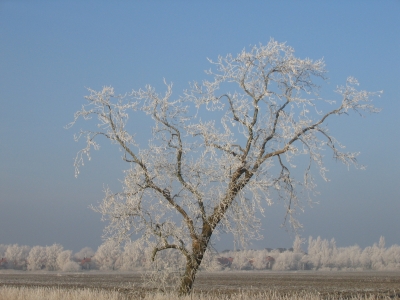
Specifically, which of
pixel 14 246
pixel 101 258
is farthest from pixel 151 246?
pixel 14 246

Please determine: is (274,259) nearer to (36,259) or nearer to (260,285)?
(36,259)

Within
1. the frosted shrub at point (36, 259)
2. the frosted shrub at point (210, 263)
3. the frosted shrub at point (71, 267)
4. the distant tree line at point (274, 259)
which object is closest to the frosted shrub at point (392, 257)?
the distant tree line at point (274, 259)

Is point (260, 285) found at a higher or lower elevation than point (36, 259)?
lower

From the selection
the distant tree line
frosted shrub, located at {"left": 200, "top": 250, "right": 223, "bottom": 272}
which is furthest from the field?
the distant tree line

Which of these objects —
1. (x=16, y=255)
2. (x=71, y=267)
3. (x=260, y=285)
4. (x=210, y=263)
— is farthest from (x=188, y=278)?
(x=16, y=255)

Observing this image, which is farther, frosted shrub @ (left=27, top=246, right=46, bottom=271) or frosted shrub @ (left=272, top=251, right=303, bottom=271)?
frosted shrub @ (left=272, top=251, right=303, bottom=271)

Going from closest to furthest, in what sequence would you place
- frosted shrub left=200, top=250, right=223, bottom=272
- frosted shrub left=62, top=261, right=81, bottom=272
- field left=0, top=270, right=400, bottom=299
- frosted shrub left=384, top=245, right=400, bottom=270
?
frosted shrub left=200, top=250, right=223, bottom=272, field left=0, top=270, right=400, bottom=299, frosted shrub left=62, top=261, right=81, bottom=272, frosted shrub left=384, top=245, right=400, bottom=270

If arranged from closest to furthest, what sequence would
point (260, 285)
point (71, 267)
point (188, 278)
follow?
point (188, 278) → point (260, 285) → point (71, 267)

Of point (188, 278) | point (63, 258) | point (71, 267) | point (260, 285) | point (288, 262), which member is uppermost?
point (63, 258)

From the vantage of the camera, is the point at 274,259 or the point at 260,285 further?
the point at 274,259

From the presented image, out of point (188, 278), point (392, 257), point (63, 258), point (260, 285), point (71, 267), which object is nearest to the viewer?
point (188, 278)

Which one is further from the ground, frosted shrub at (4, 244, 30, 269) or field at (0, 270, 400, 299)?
frosted shrub at (4, 244, 30, 269)

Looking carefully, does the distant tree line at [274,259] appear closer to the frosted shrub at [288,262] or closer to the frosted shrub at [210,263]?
the frosted shrub at [288,262]

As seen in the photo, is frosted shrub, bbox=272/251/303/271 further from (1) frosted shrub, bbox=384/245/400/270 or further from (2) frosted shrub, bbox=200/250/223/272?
(2) frosted shrub, bbox=200/250/223/272
